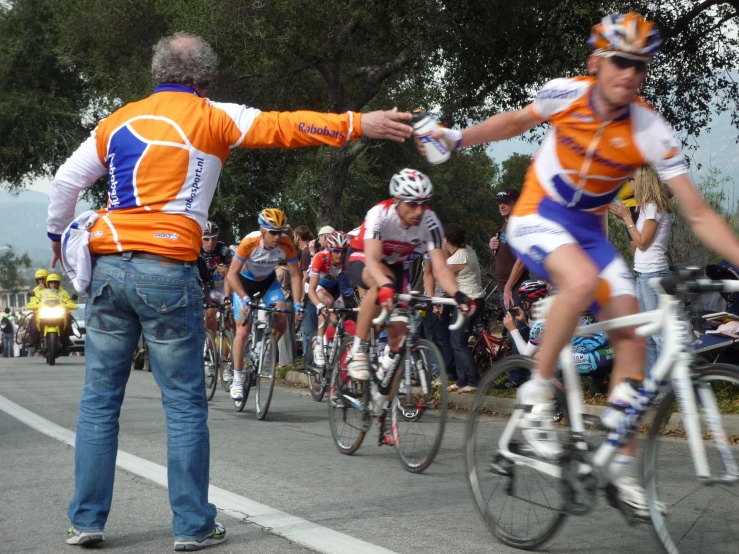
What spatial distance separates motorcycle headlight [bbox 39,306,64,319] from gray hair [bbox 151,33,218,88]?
18626 millimetres

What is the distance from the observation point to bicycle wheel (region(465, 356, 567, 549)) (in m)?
4.62

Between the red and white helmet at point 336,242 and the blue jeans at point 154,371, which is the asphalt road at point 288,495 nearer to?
the blue jeans at point 154,371

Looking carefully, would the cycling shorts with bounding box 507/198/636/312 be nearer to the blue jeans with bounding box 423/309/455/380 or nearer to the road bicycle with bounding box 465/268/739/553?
the road bicycle with bounding box 465/268/739/553

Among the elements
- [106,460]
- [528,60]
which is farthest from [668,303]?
[528,60]

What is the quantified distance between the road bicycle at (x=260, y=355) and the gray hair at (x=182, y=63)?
19.1ft

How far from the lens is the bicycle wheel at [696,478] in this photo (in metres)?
3.77

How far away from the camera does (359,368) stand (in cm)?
768

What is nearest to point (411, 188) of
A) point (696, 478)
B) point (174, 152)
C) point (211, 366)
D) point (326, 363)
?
point (174, 152)

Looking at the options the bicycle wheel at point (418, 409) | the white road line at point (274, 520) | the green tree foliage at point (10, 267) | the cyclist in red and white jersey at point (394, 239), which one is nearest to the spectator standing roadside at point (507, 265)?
the cyclist in red and white jersey at point (394, 239)

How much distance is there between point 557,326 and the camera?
171 inches

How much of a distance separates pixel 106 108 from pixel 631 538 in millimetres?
27622

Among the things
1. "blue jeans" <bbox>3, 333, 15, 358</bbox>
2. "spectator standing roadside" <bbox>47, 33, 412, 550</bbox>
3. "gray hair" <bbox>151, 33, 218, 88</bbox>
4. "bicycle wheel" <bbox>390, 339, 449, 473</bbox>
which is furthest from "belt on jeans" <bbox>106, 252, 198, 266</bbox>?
"blue jeans" <bbox>3, 333, 15, 358</bbox>

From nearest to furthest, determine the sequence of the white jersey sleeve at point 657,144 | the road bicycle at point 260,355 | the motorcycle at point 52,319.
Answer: the white jersey sleeve at point 657,144 → the road bicycle at point 260,355 → the motorcycle at point 52,319

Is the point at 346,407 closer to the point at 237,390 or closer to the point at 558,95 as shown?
the point at 237,390
